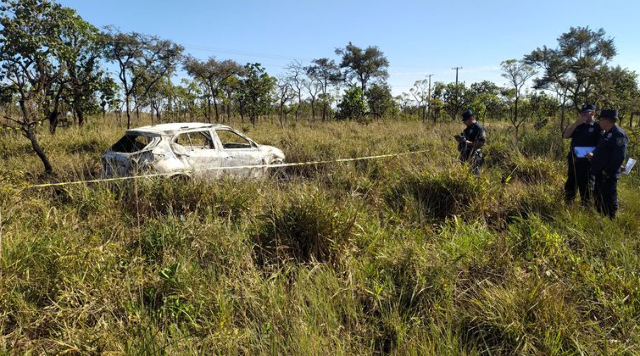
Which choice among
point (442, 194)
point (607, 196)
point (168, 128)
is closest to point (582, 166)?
point (607, 196)

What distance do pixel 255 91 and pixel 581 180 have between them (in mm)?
24004

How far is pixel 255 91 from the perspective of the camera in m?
26.4

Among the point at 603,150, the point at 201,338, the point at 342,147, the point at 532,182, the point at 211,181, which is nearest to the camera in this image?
the point at 201,338

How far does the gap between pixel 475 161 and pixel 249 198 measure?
415 cm

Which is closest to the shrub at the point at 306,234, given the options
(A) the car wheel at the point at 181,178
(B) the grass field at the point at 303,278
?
(B) the grass field at the point at 303,278

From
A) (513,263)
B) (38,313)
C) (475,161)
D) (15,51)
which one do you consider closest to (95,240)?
(38,313)

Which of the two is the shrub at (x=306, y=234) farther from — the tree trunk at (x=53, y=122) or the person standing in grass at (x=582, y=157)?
the tree trunk at (x=53, y=122)

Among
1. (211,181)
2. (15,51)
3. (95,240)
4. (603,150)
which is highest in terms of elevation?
(15,51)

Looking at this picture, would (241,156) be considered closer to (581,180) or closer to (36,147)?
(36,147)

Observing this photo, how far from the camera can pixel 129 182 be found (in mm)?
4781

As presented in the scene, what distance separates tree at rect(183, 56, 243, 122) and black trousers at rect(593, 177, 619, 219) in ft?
82.2

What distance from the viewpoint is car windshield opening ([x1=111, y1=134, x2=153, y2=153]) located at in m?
6.09

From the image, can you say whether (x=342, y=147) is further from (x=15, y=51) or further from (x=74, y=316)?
(x=74, y=316)

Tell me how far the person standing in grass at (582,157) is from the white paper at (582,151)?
2 cm
